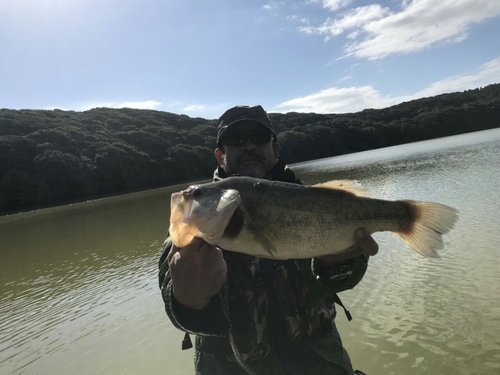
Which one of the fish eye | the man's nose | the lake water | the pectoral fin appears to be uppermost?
the man's nose

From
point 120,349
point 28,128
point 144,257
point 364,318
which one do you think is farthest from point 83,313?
point 28,128

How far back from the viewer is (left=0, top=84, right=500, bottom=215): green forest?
238ft

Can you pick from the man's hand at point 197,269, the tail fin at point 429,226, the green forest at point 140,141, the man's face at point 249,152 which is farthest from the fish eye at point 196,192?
the green forest at point 140,141

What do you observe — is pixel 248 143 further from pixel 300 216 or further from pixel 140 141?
pixel 140 141

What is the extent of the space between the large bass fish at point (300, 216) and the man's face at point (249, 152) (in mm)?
1138

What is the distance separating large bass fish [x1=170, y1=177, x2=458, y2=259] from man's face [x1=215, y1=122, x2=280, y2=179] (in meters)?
1.14

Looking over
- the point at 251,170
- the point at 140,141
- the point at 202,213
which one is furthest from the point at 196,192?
the point at 140,141

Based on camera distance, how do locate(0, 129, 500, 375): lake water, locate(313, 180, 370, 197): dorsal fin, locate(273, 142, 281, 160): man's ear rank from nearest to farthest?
locate(313, 180, 370, 197): dorsal fin
locate(273, 142, 281, 160): man's ear
locate(0, 129, 500, 375): lake water

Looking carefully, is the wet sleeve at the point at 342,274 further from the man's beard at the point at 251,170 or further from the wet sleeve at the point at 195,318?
the man's beard at the point at 251,170

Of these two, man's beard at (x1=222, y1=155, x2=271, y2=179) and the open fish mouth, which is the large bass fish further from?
man's beard at (x1=222, y1=155, x2=271, y2=179)

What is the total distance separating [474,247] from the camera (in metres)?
12.3

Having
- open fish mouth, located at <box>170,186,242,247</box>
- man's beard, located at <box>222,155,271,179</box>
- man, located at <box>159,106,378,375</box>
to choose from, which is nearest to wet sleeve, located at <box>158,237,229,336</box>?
man, located at <box>159,106,378,375</box>

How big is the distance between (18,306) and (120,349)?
7.39 m

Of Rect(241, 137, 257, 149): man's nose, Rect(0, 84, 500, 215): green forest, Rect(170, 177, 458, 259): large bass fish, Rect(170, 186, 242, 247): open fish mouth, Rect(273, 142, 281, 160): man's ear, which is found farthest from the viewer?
Rect(0, 84, 500, 215): green forest
